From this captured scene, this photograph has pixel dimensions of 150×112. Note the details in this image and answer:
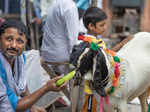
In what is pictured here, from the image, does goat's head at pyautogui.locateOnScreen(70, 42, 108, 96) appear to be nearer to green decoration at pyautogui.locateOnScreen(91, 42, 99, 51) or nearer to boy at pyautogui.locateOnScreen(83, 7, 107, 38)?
green decoration at pyautogui.locateOnScreen(91, 42, 99, 51)

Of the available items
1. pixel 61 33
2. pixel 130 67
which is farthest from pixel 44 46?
pixel 130 67

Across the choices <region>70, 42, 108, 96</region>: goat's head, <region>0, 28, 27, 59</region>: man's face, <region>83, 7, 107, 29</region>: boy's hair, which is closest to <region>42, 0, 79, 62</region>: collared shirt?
<region>83, 7, 107, 29</region>: boy's hair

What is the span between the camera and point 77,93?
2529 mm

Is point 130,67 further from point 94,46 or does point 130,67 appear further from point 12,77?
point 12,77

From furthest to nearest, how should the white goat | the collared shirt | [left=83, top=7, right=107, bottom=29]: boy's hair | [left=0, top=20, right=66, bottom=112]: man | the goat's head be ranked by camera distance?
the collared shirt
[left=83, top=7, right=107, bottom=29]: boy's hair
the white goat
the goat's head
[left=0, top=20, right=66, bottom=112]: man

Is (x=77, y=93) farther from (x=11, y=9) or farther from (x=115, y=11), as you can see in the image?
(x=115, y=11)

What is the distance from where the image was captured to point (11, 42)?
173 cm

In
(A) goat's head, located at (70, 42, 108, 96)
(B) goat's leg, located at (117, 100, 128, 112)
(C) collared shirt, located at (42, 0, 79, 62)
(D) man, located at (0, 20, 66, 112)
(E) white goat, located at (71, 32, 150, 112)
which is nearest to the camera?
(D) man, located at (0, 20, 66, 112)

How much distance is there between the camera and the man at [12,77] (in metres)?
1.65

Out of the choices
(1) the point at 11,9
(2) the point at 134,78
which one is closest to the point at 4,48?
(2) the point at 134,78

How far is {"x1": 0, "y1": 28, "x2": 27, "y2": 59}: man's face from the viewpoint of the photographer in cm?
172

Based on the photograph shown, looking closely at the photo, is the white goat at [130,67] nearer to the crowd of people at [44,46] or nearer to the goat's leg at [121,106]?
the goat's leg at [121,106]

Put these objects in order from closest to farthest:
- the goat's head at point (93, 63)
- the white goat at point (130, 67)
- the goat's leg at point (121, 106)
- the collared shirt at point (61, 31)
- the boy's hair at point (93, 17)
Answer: the goat's head at point (93, 63) → the white goat at point (130, 67) → the goat's leg at point (121, 106) → the boy's hair at point (93, 17) → the collared shirt at point (61, 31)

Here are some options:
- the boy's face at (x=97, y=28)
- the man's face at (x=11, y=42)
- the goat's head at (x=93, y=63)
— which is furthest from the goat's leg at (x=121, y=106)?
the man's face at (x=11, y=42)
